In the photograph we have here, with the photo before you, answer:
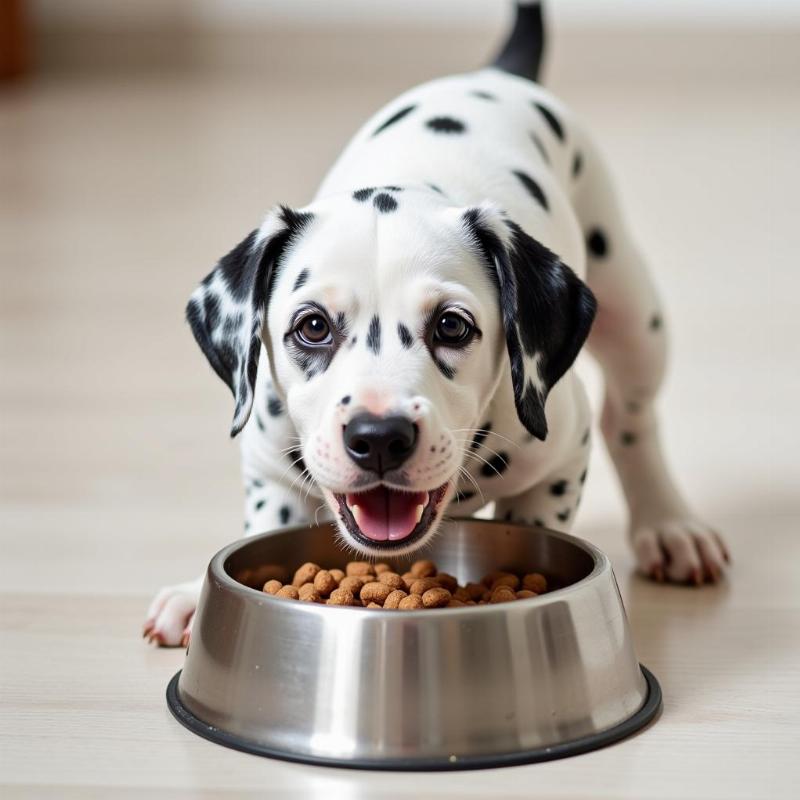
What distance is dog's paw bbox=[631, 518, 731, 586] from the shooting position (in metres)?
3.21

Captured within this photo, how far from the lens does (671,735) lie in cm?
231

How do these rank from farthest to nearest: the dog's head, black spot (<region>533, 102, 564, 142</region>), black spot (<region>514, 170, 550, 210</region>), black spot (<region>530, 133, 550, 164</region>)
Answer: black spot (<region>533, 102, 564, 142</region>) < black spot (<region>530, 133, 550, 164</region>) < black spot (<region>514, 170, 550, 210</region>) < the dog's head

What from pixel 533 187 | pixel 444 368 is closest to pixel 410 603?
pixel 444 368

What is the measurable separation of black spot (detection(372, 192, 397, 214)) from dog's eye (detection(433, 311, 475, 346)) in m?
0.23

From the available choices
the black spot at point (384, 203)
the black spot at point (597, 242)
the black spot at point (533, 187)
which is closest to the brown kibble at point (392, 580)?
the black spot at point (384, 203)

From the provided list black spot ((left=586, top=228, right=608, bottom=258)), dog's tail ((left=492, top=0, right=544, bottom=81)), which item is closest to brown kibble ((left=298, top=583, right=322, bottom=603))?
black spot ((left=586, top=228, right=608, bottom=258))

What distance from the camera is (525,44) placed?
12.4ft

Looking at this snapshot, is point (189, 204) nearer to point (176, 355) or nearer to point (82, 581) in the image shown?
point (176, 355)

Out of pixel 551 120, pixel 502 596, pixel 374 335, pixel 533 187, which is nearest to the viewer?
pixel 374 335

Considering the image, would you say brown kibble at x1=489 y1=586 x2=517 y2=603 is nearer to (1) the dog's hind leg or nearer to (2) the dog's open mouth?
(2) the dog's open mouth

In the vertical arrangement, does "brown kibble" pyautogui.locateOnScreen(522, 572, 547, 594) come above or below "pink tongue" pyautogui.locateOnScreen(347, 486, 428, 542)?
below

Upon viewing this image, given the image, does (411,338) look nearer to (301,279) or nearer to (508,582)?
(301,279)

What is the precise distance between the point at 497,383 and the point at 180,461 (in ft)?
5.56

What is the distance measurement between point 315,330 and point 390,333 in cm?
14
